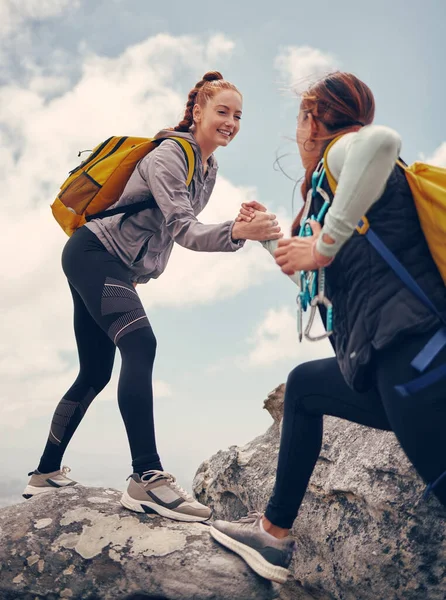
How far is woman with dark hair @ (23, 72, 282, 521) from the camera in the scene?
11.6ft

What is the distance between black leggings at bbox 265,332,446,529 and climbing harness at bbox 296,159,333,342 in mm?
276

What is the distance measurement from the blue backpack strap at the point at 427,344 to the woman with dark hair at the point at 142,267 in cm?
85

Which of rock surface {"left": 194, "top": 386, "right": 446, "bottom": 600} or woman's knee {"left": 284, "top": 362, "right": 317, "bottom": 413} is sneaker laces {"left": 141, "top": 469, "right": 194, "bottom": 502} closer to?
rock surface {"left": 194, "top": 386, "right": 446, "bottom": 600}

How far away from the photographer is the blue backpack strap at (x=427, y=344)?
7.20 feet

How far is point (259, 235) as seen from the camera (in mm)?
3156

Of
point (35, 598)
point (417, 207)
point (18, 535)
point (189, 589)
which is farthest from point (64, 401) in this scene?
point (417, 207)

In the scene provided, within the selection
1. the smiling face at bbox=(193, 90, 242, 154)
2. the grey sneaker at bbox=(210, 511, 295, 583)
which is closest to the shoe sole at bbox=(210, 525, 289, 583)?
the grey sneaker at bbox=(210, 511, 295, 583)

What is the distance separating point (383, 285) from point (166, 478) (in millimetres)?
1985

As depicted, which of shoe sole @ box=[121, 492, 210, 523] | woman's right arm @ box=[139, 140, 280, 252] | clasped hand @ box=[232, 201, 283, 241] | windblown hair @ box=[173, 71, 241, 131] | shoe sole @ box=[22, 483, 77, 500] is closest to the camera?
clasped hand @ box=[232, 201, 283, 241]

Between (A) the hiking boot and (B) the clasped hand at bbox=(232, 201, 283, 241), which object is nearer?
(B) the clasped hand at bbox=(232, 201, 283, 241)

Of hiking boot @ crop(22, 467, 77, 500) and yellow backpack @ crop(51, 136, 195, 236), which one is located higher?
yellow backpack @ crop(51, 136, 195, 236)

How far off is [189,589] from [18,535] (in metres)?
1.25

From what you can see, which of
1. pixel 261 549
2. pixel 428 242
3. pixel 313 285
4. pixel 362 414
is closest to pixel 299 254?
pixel 313 285

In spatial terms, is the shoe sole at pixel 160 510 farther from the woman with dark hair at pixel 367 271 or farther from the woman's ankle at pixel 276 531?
the woman with dark hair at pixel 367 271
